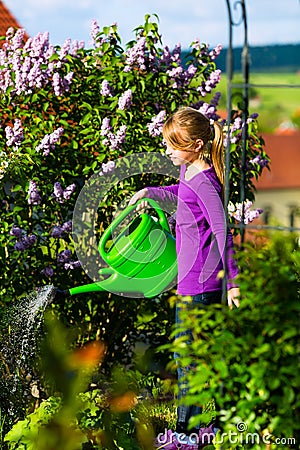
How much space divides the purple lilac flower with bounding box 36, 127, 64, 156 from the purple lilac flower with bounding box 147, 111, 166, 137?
1.50ft

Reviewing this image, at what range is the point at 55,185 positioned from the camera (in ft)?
15.6

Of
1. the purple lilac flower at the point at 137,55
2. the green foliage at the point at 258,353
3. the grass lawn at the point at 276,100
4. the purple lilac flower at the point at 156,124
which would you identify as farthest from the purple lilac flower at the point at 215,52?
the green foliage at the point at 258,353

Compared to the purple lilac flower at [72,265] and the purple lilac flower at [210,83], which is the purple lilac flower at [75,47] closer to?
the purple lilac flower at [210,83]

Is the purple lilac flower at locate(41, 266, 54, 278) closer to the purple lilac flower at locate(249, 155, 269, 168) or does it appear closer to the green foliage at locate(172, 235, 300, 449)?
the purple lilac flower at locate(249, 155, 269, 168)

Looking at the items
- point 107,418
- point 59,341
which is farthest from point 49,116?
point 59,341

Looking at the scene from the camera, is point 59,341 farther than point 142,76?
No

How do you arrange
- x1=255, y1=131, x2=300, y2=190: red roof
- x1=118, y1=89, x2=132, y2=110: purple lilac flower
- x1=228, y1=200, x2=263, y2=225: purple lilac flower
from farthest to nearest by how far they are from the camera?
x1=255, y1=131, x2=300, y2=190: red roof → x1=118, y1=89, x2=132, y2=110: purple lilac flower → x1=228, y1=200, x2=263, y2=225: purple lilac flower

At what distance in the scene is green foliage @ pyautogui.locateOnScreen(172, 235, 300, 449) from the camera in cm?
267

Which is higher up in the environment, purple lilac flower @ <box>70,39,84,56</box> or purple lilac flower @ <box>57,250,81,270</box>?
purple lilac flower @ <box>70,39,84,56</box>

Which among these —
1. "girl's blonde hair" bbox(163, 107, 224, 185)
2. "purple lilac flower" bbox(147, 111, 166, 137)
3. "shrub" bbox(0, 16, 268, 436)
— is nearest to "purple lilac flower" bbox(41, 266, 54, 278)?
"shrub" bbox(0, 16, 268, 436)

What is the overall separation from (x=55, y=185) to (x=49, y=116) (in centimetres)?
42

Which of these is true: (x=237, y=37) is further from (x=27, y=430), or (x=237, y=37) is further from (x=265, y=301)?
(x=27, y=430)

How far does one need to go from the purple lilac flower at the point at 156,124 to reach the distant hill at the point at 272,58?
2.87ft

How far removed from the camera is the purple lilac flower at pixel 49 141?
15.4 feet
